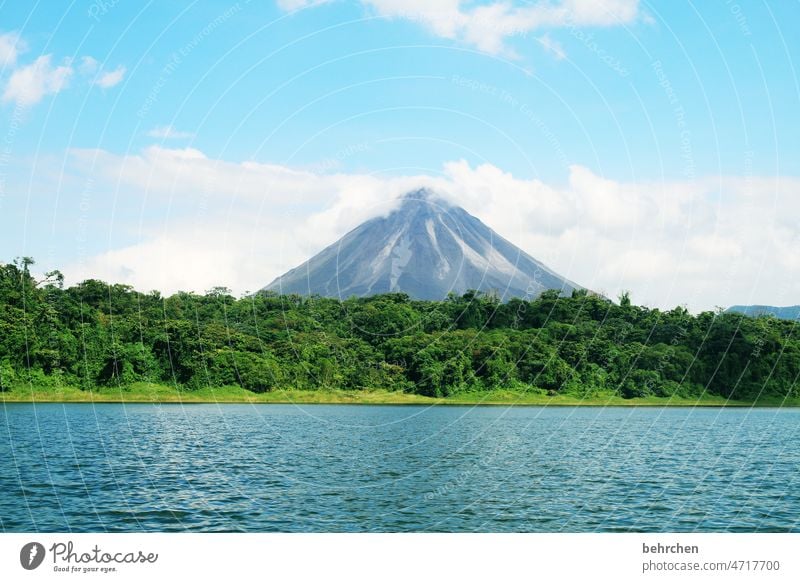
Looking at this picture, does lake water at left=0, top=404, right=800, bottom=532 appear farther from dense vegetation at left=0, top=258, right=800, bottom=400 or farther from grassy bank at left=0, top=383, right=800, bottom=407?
dense vegetation at left=0, top=258, right=800, bottom=400

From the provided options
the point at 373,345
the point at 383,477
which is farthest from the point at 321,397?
the point at 383,477

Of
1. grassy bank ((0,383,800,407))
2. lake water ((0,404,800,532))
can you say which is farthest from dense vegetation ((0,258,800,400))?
lake water ((0,404,800,532))

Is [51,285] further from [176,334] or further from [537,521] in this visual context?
[537,521]

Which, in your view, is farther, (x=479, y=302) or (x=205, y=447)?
(x=479, y=302)

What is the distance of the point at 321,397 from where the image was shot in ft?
352

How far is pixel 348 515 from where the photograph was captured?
89.9 ft

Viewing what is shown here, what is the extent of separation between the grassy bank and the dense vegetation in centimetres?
118

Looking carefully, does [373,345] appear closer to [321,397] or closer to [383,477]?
[321,397]

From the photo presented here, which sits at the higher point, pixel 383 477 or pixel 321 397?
pixel 321 397

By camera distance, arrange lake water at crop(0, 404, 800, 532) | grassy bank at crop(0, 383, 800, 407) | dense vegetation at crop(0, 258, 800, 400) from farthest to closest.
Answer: dense vegetation at crop(0, 258, 800, 400) < grassy bank at crop(0, 383, 800, 407) < lake water at crop(0, 404, 800, 532)

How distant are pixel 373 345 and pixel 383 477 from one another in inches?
3108

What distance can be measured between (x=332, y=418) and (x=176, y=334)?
3292 cm

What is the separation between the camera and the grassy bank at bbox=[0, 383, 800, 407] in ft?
315
